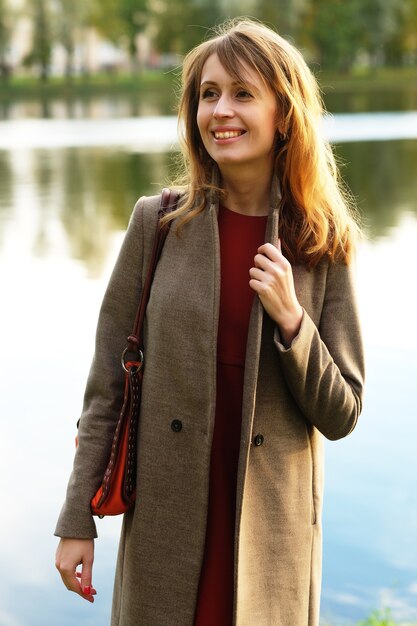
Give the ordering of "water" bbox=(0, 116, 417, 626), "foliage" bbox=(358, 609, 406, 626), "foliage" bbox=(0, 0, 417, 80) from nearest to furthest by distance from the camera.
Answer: "foliage" bbox=(358, 609, 406, 626) < "water" bbox=(0, 116, 417, 626) < "foliage" bbox=(0, 0, 417, 80)

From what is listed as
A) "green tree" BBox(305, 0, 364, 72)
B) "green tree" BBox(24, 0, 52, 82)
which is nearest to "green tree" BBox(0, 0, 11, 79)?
"green tree" BBox(24, 0, 52, 82)

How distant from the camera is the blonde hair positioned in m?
2.32

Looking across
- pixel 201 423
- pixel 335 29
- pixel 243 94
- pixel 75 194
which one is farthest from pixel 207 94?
pixel 335 29

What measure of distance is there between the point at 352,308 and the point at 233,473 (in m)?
0.43

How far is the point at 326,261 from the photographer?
2355mm

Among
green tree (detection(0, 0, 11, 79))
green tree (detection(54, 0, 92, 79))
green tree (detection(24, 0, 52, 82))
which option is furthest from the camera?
green tree (detection(24, 0, 52, 82))

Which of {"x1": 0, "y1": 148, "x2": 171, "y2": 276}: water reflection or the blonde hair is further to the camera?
{"x1": 0, "y1": 148, "x2": 171, "y2": 276}: water reflection

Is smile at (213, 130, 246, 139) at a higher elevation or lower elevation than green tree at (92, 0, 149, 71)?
lower

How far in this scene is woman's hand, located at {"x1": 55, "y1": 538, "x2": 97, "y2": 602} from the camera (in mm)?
2367

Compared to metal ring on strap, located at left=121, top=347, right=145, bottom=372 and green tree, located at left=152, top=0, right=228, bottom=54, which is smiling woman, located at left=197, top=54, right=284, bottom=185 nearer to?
metal ring on strap, located at left=121, top=347, right=145, bottom=372

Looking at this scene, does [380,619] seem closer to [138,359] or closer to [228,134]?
[138,359]

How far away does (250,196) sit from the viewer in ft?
7.86

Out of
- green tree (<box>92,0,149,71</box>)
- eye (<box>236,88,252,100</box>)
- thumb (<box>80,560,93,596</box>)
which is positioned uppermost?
green tree (<box>92,0,149,71</box>)

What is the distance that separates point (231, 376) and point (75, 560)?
0.52m
